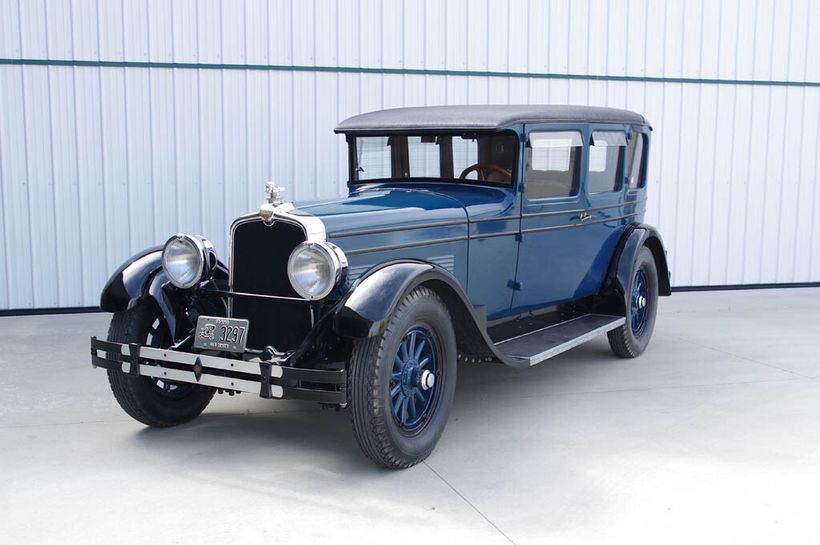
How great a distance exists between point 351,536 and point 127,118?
5111 millimetres

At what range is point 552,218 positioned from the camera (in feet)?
17.3

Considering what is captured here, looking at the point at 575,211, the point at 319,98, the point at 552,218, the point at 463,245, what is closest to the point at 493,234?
the point at 463,245

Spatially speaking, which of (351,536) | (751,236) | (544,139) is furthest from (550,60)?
(351,536)

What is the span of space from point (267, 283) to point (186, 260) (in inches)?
17.9

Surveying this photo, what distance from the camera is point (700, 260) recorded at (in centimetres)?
899

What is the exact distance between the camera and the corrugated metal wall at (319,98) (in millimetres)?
7266

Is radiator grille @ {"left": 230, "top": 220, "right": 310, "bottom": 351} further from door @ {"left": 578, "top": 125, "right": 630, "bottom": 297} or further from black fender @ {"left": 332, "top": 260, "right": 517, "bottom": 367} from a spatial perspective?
door @ {"left": 578, "top": 125, "right": 630, "bottom": 297}

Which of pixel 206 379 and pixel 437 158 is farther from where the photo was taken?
pixel 437 158

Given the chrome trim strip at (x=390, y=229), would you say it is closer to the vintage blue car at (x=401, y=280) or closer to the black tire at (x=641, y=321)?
the vintage blue car at (x=401, y=280)

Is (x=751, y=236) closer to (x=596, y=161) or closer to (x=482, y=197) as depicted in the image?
(x=596, y=161)

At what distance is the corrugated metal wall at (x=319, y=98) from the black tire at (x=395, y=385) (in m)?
3.93

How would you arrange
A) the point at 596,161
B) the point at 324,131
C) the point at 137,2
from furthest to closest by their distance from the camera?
the point at 324,131
the point at 137,2
the point at 596,161

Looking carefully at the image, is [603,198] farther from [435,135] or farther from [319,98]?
[319,98]

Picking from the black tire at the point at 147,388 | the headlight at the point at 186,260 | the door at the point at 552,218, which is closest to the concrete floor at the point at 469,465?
the black tire at the point at 147,388
